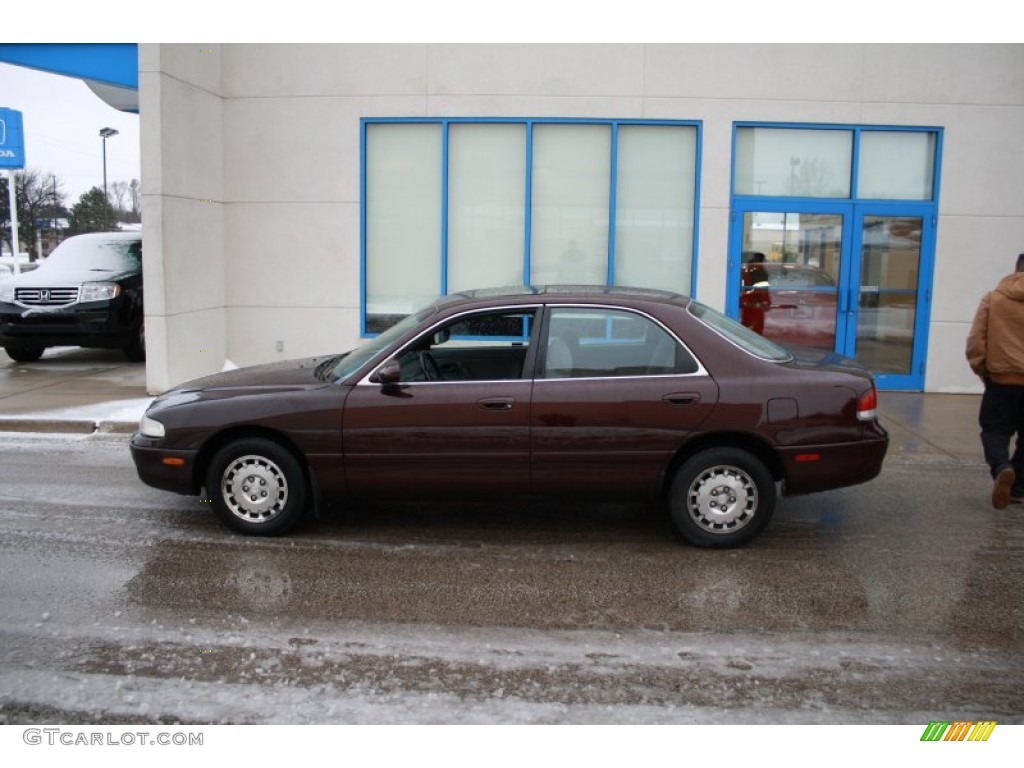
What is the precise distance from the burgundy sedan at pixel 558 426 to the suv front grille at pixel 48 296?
8.40 m

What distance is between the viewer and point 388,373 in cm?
570

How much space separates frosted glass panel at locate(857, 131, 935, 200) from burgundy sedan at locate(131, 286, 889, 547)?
254 inches

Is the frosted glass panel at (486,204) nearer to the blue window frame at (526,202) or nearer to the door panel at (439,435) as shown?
the blue window frame at (526,202)

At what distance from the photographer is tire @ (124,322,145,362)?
1381 centimetres

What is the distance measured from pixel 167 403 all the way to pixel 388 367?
156cm

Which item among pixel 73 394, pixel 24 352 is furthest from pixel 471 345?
pixel 24 352

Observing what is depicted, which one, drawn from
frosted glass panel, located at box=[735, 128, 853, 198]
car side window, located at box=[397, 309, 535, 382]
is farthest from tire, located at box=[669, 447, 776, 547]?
frosted glass panel, located at box=[735, 128, 853, 198]

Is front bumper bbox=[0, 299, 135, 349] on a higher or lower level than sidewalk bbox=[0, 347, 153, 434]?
higher

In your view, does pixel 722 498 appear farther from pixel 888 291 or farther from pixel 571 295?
pixel 888 291

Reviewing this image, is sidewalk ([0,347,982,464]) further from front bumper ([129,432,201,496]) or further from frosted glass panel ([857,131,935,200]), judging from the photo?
front bumper ([129,432,201,496])

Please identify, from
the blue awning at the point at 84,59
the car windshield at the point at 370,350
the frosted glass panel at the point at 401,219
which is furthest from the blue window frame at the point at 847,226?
the blue awning at the point at 84,59

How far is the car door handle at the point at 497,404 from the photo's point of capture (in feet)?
18.7

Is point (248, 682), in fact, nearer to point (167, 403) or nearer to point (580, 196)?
point (167, 403)

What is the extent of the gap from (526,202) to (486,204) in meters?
0.53
